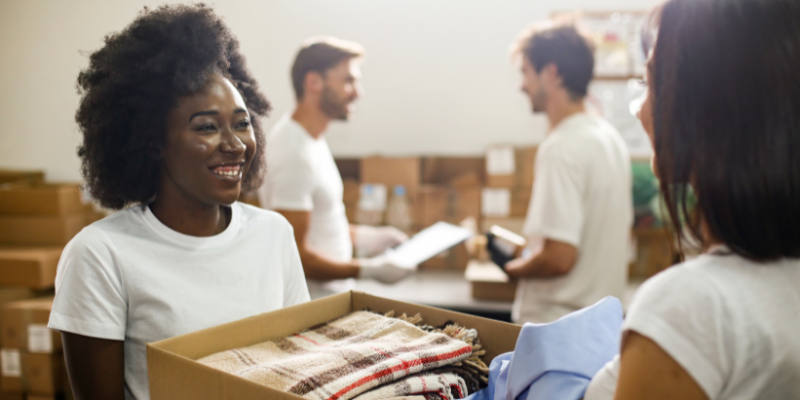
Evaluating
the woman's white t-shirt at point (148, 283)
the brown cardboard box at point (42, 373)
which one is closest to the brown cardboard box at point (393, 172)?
the brown cardboard box at point (42, 373)

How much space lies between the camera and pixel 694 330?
543 millimetres

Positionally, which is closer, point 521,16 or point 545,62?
point 545,62

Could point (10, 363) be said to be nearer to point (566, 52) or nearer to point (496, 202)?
point (496, 202)

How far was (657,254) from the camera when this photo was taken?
343 centimetres

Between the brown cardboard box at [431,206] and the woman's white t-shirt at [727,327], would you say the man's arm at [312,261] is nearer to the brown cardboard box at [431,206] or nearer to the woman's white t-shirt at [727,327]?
the brown cardboard box at [431,206]

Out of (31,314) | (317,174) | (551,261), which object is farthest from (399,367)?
(31,314)

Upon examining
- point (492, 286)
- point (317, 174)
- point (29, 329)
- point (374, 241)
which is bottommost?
point (29, 329)

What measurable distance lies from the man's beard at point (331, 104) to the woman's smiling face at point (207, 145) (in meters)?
1.15

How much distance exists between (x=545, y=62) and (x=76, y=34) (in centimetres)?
285

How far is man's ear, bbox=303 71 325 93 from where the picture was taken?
2238 millimetres

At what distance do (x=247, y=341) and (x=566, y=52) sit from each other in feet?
5.49

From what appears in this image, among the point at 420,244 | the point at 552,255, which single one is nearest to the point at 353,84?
the point at 420,244

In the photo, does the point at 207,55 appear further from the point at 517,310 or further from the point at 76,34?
the point at 76,34

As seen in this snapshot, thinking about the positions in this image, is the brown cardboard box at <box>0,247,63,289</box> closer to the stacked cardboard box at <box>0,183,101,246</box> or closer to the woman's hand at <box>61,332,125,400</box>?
the stacked cardboard box at <box>0,183,101,246</box>
